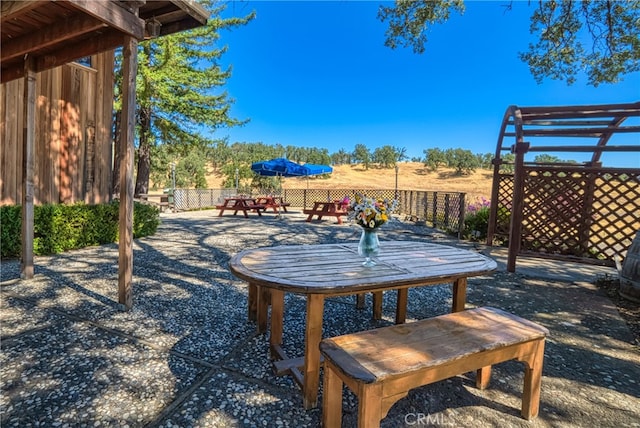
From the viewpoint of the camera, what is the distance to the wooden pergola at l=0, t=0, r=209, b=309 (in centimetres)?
259

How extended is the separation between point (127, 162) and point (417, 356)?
107 inches

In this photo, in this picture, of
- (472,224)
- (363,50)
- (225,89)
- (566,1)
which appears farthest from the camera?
(363,50)

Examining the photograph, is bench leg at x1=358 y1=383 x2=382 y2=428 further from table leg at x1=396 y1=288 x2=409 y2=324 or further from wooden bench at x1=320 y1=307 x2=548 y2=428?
table leg at x1=396 y1=288 x2=409 y2=324

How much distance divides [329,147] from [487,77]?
27486 mm

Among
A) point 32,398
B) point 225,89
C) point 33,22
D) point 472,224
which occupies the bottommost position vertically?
point 32,398

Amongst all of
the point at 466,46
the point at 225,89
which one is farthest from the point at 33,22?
the point at 466,46

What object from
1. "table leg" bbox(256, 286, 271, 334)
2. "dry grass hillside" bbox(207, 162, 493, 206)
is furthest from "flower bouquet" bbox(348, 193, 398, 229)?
"dry grass hillside" bbox(207, 162, 493, 206)

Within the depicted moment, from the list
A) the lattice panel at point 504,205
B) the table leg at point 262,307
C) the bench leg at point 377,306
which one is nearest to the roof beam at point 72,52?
the table leg at point 262,307

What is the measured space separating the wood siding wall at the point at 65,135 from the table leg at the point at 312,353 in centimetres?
572

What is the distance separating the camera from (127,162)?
9.08ft

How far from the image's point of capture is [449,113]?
26.5m

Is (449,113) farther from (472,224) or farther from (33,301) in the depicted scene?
(33,301)

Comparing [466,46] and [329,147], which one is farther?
[329,147]

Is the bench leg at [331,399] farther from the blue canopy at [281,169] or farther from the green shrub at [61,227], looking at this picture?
the blue canopy at [281,169]
